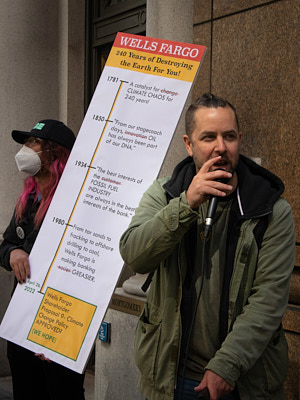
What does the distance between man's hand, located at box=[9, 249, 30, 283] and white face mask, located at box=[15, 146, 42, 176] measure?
1.74ft

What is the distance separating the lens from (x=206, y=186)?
2275mm

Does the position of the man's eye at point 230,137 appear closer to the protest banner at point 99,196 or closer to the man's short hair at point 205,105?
the man's short hair at point 205,105

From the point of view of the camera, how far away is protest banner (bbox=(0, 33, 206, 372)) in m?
2.99

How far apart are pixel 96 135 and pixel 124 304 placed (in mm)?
1535

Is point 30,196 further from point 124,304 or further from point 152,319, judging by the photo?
point 152,319

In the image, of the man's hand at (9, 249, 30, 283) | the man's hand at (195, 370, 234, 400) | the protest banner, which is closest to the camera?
the man's hand at (195, 370, 234, 400)

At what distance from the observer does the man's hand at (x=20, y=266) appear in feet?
10.9

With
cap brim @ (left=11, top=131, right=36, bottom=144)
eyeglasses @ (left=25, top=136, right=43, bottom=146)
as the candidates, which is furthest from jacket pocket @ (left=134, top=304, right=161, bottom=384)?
cap brim @ (left=11, top=131, right=36, bottom=144)

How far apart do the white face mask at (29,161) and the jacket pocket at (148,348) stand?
1478 millimetres

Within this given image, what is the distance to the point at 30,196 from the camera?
3.82m

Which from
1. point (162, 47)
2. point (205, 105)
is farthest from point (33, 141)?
point (205, 105)

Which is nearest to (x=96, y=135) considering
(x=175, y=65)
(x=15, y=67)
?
(x=175, y=65)

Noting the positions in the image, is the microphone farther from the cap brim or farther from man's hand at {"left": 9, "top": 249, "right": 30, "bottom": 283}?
the cap brim

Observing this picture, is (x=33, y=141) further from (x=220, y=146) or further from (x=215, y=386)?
(x=215, y=386)
